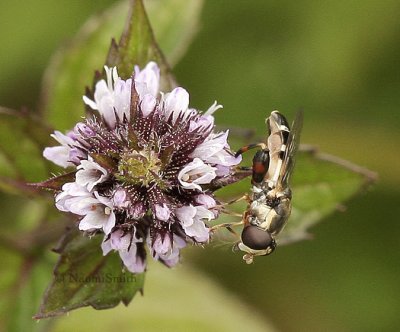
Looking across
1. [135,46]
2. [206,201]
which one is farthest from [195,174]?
[135,46]

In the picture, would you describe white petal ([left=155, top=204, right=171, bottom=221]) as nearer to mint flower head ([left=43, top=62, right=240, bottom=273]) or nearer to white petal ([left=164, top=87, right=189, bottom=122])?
mint flower head ([left=43, top=62, right=240, bottom=273])

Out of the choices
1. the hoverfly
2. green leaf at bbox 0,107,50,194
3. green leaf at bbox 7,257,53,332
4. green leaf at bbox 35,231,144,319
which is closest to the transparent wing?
the hoverfly

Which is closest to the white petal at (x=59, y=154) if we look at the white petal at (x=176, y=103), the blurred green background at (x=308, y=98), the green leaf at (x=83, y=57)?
the white petal at (x=176, y=103)

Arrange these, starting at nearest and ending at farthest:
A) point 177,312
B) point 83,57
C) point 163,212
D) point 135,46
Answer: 1. point 163,212
2. point 135,46
3. point 83,57
4. point 177,312

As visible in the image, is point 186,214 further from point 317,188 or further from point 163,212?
point 317,188

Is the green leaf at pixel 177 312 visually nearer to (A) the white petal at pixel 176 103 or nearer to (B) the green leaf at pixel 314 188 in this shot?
(B) the green leaf at pixel 314 188

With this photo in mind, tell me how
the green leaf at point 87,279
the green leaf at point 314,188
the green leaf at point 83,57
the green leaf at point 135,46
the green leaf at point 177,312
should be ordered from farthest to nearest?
1. the green leaf at point 177,312
2. the green leaf at point 83,57
3. the green leaf at point 314,188
4. the green leaf at point 135,46
5. the green leaf at point 87,279

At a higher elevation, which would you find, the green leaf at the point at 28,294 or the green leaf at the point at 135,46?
the green leaf at the point at 135,46
